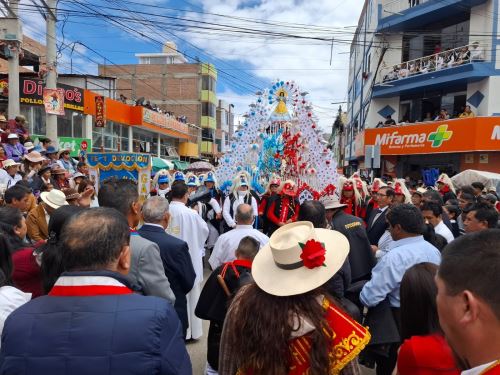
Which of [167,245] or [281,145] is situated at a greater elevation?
[281,145]

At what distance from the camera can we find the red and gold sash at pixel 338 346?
175cm

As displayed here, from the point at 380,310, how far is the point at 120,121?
75.8 feet

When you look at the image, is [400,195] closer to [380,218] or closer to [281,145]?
[380,218]

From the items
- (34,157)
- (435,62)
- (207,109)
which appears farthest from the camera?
(207,109)

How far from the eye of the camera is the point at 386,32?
22844mm

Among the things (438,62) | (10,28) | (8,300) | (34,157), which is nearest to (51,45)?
(10,28)

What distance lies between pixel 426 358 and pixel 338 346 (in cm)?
38

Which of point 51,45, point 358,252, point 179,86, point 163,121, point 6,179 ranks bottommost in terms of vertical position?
point 358,252

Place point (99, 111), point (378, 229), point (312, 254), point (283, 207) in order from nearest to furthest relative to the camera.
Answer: point (312, 254) < point (378, 229) < point (283, 207) < point (99, 111)

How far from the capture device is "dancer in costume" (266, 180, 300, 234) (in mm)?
7561

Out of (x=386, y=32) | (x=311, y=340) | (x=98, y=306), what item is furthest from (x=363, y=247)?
(x=386, y=32)

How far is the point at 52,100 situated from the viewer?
40.8ft

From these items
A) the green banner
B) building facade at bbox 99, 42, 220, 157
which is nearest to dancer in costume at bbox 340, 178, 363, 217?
the green banner

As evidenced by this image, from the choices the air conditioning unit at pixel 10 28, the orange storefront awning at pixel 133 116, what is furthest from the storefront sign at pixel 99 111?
the air conditioning unit at pixel 10 28
